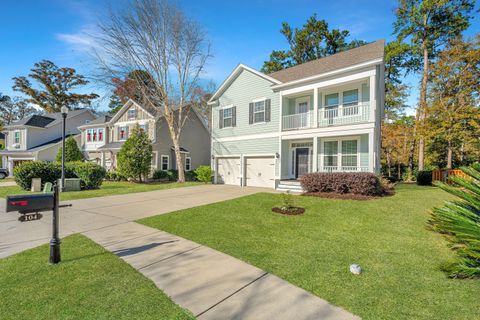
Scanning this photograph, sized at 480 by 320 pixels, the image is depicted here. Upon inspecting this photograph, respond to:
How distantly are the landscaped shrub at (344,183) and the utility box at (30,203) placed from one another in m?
9.99

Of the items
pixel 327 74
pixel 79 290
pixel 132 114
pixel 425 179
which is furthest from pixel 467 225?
pixel 132 114

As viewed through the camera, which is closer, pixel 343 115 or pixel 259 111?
pixel 343 115

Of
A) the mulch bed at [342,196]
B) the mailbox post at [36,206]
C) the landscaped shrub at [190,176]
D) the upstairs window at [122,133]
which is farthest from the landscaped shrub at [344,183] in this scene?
the upstairs window at [122,133]

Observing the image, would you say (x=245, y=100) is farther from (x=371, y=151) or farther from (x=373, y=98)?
(x=371, y=151)

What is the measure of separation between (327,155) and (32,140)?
104 feet

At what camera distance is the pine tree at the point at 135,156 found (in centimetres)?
1875

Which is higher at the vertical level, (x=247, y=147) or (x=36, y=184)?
(x=247, y=147)

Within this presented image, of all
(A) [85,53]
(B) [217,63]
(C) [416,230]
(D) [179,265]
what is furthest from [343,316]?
(A) [85,53]

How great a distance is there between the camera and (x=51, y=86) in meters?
39.6

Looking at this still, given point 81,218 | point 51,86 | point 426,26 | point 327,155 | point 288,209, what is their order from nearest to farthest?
point 81,218, point 288,209, point 327,155, point 426,26, point 51,86

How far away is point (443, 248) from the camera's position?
181 inches

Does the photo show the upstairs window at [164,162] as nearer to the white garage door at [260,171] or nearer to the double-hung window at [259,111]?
the white garage door at [260,171]

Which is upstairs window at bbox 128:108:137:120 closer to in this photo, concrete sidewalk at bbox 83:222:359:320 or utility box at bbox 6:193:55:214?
concrete sidewalk at bbox 83:222:359:320

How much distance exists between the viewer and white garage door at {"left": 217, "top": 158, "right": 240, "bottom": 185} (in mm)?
16602
